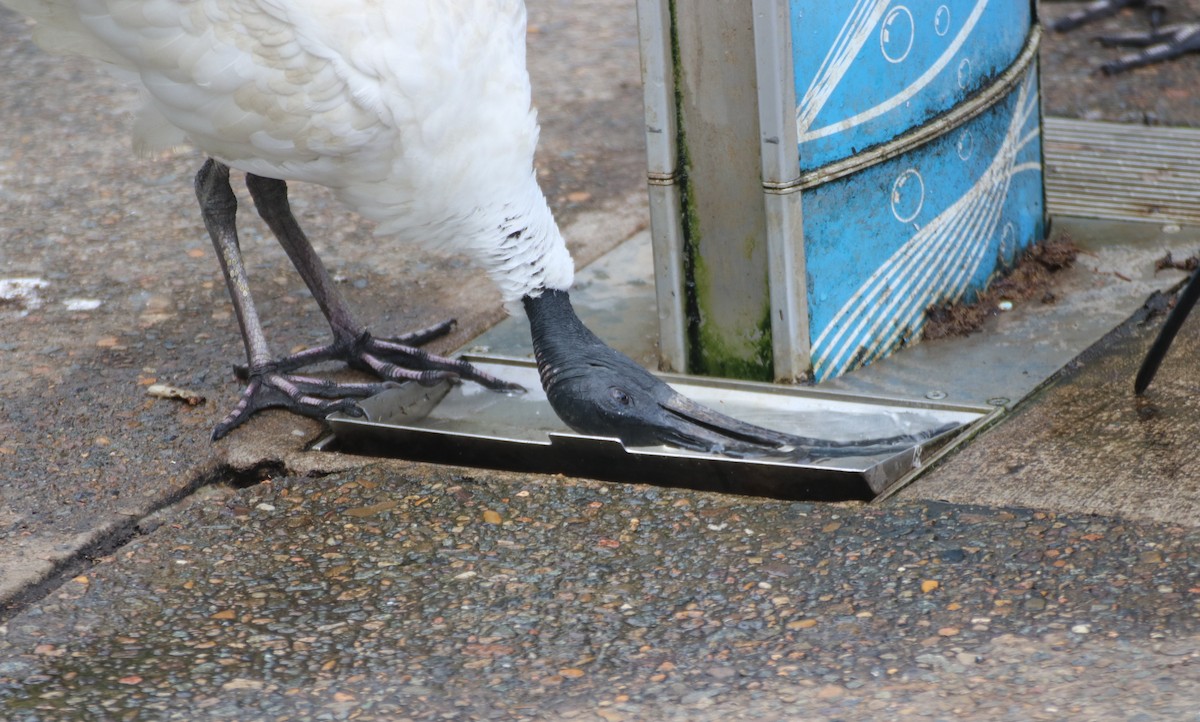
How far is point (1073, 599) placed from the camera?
295cm

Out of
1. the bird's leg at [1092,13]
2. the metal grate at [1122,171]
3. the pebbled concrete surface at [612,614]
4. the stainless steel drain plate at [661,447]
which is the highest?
the bird's leg at [1092,13]

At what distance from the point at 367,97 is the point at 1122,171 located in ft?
10.8

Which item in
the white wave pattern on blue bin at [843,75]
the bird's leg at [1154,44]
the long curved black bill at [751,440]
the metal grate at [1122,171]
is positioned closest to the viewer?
the long curved black bill at [751,440]

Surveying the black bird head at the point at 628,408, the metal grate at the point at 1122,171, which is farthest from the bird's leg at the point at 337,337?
the metal grate at the point at 1122,171

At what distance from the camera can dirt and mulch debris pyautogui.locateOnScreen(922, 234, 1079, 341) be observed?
4.37 meters

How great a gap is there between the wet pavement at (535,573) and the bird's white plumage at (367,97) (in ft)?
2.15

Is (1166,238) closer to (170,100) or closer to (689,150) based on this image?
(689,150)

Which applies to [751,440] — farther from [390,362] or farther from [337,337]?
[337,337]

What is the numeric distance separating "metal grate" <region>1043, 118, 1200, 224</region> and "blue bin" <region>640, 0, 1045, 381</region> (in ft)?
3.25

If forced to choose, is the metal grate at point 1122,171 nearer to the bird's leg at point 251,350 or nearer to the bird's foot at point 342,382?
the bird's foot at point 342,382

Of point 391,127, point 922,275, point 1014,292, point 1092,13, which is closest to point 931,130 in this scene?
point 922,275

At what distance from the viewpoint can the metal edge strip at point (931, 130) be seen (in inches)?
152

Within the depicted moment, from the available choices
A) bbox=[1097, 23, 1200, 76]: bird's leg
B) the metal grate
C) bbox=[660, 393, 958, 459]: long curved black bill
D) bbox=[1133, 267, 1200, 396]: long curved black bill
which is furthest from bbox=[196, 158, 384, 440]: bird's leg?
bbox=[1097, 23, 1200, 76]: bird's leg

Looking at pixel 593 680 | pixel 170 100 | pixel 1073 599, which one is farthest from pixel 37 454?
pixel 1073 599
